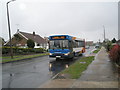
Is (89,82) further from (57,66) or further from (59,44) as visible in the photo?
(59,44)

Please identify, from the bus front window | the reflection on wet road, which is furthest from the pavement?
the bus front window

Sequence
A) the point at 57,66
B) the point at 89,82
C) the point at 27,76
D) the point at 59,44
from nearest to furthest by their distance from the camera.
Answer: the point at 89,82 → the point at 27,76 → the point at 57,66 → the point at 59,44

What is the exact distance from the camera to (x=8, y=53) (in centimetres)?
2508

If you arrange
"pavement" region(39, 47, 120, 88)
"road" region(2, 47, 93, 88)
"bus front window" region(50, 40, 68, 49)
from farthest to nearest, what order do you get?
"bus front window" region(50, 40, 68, 49)
"road" region(2, 47, 93, 88)
"pavement" region(39, 47, 120, 88)

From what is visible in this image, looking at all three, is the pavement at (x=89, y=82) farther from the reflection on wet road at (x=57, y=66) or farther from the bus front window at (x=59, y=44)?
the bus front window at (x=59, y=44)

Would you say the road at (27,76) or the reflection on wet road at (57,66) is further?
the reflection on wet road at (57,66)

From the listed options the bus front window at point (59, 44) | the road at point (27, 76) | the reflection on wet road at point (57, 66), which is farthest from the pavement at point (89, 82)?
the bus front window at point (59, 44)

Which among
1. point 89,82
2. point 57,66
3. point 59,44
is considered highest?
point 59,44

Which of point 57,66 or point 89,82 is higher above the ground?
point 89,82

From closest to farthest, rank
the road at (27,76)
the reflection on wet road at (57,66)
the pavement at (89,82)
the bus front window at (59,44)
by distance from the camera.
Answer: the pavement at (89,82)
the road at (27,76)
the reflection on wet road at (57,66)
the bus front window at (59,44)

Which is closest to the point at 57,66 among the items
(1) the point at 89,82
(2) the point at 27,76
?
(2) the point at 27,76

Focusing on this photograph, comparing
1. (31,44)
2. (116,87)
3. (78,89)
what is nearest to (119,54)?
(116,87)

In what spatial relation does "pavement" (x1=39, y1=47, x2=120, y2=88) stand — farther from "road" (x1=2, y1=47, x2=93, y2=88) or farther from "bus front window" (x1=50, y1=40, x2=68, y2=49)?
"bus front window" (x1=50, y1=40, x2=68, y2=49)

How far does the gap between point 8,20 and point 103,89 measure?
55.2 feet
